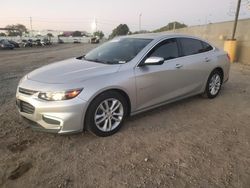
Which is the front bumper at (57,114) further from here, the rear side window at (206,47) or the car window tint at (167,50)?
the rear side window at (206,47)

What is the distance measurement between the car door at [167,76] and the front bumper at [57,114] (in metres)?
1.11

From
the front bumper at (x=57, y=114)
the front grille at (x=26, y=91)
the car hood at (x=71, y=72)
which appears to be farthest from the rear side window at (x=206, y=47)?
the front grille at (x=26, y=91)

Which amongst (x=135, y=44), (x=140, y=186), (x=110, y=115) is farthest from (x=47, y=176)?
(x=135, y=44)

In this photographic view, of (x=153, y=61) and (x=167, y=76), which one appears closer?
(x=153, y=61)

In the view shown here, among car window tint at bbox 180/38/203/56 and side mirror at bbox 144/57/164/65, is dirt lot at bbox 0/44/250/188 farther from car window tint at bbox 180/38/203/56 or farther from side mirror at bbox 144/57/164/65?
car window tint at bbox 180/38/203/56

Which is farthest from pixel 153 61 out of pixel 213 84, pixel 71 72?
pixel 213 84

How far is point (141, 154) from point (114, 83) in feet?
3.63

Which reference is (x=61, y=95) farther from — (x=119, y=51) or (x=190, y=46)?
(x=190, y=46)

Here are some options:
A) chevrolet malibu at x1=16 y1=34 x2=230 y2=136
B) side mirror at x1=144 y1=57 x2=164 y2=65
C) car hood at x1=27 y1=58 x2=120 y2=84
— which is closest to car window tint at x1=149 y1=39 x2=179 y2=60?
chevrolet malibu at x1=16 y1=34 x2=230 y2=136

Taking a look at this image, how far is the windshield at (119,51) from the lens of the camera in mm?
4375

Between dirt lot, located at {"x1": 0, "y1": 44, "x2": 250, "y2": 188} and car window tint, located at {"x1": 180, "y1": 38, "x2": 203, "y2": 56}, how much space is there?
1.22 meters

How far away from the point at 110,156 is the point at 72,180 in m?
0.66

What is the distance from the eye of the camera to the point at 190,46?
5.26m

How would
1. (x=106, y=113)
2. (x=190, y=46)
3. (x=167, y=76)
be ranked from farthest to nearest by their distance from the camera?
(x=190, y=46)
(x=167, y=76)
(x=106, y=113)
